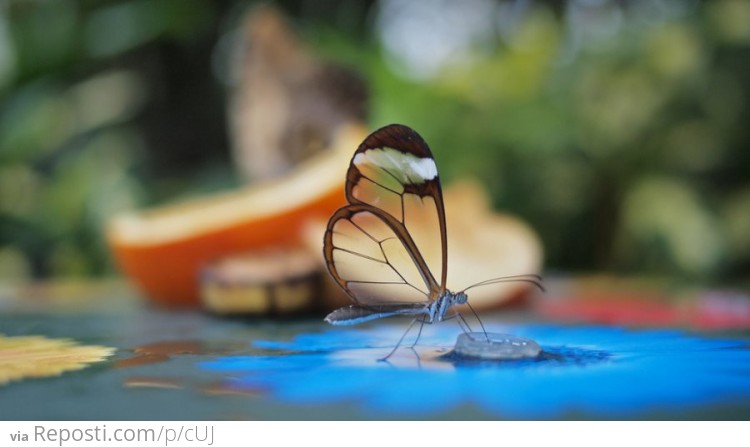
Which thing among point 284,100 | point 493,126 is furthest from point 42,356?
point 493,126

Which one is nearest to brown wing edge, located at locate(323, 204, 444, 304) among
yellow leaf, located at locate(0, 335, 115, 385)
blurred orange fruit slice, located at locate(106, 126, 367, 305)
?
yellow leaf, located at locate(0, 335, 115, 385)

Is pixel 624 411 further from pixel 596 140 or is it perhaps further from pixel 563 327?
pixel 596 140

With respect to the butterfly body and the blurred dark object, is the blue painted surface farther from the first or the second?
the blurred dark object

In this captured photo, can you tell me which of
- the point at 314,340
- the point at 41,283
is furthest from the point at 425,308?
the point at 41,283

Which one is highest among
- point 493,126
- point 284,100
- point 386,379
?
point 493,126

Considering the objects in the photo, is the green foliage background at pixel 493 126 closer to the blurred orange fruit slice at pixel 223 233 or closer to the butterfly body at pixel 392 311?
the blurred orange fruit slice at pixel 223 233

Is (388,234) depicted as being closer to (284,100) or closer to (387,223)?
(387,223)
